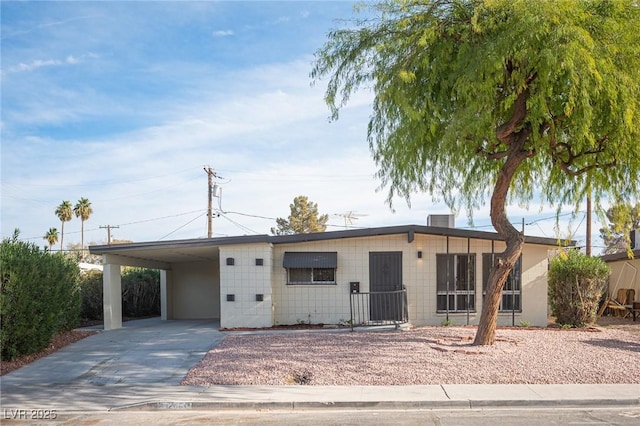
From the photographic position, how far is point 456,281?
1659 centimetres

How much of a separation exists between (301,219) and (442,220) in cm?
3168

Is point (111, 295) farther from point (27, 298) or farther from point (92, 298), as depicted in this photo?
point (27, 298)

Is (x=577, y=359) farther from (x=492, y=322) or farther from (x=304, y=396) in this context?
(x=304, y=396)

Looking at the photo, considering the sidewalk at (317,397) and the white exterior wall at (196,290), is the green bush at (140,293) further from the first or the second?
the sidewalk at (317,397)

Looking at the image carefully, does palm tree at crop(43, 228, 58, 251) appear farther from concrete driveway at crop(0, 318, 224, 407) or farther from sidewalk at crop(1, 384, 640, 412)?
sidewalk at crop(1, 384, 640, 412)

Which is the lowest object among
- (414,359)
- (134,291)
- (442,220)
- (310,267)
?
(414,359)

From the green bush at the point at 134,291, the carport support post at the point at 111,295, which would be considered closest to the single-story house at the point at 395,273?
the carport support post at the point at 111,295

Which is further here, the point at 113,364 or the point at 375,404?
the point at 113,364

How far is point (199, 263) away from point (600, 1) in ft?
54.9

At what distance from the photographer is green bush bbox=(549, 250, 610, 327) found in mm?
16094

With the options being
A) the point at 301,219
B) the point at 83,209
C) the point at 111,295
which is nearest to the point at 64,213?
the point at 83,209

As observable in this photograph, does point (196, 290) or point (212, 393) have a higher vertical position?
point (196, 290)

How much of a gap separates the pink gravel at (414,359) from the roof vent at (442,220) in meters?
4.50

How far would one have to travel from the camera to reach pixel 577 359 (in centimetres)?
1083
